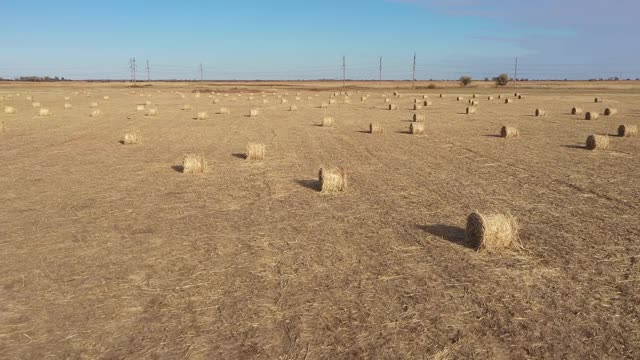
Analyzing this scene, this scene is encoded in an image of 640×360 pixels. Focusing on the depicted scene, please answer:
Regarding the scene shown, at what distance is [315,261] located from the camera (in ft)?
26.7

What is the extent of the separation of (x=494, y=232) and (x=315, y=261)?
304 centimetres

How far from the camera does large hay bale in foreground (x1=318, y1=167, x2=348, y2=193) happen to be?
12859 millimetres

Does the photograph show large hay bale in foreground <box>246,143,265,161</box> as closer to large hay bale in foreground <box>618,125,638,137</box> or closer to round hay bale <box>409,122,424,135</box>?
round hay bale <box>409,122,424,135</box>

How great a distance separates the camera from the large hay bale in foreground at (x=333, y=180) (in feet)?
42.2

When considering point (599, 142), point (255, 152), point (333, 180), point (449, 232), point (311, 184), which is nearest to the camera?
point (449, 232)

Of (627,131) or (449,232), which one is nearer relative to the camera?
(449,232)

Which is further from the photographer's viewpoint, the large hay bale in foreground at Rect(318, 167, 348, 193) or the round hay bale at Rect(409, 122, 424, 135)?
the round hay bale at Rect(409, 122, 424, 135)

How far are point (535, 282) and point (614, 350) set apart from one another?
70.5 inches

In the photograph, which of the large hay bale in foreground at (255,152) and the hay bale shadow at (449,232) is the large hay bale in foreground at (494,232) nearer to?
the hay bale shadow at (449,232)

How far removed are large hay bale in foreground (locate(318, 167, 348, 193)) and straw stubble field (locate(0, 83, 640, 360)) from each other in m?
0.31

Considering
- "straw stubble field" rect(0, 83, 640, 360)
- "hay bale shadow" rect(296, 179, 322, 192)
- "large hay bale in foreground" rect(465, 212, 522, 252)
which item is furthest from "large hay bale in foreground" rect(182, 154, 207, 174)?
"large hay bale in foreground" rect(465, 212, 522, 252)

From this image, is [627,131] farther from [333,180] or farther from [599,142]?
[333,180]

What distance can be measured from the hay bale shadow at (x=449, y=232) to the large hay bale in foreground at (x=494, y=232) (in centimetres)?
28

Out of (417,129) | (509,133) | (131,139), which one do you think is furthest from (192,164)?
(509,133)
